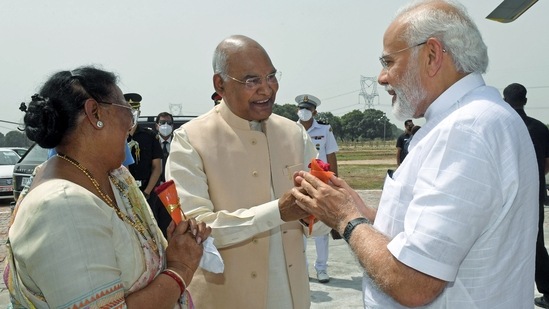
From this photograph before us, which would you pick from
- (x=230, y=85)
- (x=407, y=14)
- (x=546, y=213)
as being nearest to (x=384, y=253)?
(x=407, y=14)

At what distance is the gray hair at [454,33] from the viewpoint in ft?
6.15

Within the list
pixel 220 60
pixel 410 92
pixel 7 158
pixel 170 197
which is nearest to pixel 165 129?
pixel 220 60

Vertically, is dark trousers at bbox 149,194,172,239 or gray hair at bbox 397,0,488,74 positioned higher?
gray hair at bbox 397,0,488,74

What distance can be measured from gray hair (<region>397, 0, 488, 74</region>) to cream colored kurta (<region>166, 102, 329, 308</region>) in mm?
1208

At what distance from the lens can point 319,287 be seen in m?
6.22

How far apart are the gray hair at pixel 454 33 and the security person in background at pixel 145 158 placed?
5.52 metres

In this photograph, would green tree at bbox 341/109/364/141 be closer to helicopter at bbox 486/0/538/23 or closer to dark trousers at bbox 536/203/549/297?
helicopter at bbox 486/0/538/23

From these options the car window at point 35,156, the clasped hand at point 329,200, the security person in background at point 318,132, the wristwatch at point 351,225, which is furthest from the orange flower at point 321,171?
the car window at point 35,156

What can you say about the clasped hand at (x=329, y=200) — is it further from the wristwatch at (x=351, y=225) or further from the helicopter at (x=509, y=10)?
the helicopter at (x=509, y=10)

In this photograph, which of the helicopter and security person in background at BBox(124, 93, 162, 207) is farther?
the helicopter

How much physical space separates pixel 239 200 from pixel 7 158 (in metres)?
16.0

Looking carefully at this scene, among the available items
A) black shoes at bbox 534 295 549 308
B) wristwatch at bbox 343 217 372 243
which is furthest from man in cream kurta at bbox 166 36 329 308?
black shoes at bbox 534 295 549 308

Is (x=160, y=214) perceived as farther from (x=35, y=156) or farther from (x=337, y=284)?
(x=35, y=156)

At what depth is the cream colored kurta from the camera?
2803mm
